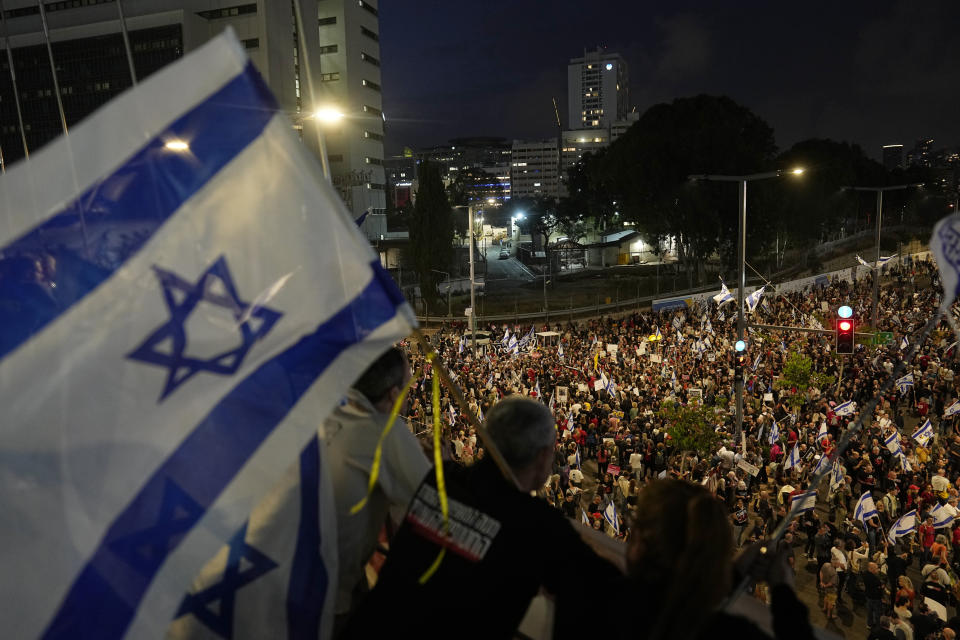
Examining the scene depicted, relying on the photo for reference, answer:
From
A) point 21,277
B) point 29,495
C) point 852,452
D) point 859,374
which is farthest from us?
point 859,374

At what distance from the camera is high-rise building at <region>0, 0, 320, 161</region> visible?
54531 millimetres

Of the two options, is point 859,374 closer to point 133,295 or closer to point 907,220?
point 133,295

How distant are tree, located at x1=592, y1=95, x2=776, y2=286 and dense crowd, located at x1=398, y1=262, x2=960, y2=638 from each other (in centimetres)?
1441

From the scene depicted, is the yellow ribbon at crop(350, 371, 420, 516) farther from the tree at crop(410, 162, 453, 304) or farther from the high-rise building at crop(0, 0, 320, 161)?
the high-rise building at crop(0, 0, 320, 161)

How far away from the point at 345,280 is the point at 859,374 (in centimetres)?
2146

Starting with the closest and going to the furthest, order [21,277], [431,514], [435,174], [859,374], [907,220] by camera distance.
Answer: [21,277] < [431,514] < [859,374] < [435,174] < [907,220]

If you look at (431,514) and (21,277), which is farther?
(431,514)

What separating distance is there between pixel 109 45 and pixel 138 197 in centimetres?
6470

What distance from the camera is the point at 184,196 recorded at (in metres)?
2.18

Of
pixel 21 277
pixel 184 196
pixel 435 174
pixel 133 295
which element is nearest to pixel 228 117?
pixel 184 196

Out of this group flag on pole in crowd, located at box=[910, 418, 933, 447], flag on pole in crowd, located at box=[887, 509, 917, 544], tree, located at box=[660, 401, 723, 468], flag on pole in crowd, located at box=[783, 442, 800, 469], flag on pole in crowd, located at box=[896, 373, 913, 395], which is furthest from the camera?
flag on pole in crowd, located at box=[896, 373, 913, 395]

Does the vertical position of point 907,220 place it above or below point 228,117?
below

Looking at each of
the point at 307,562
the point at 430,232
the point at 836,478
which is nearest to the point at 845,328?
the point at 836,478

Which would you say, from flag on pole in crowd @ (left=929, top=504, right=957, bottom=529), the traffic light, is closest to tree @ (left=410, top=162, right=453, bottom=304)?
the traffic light
